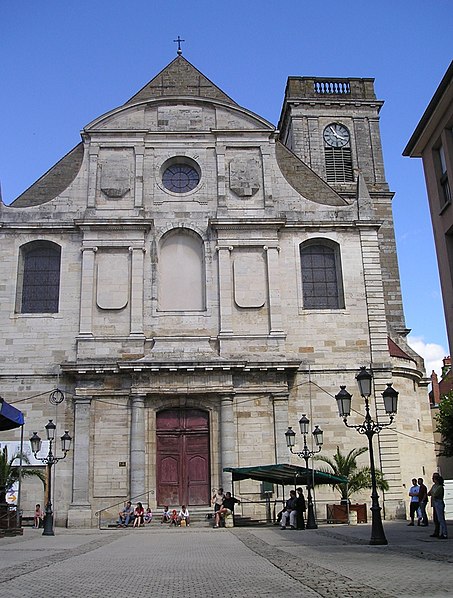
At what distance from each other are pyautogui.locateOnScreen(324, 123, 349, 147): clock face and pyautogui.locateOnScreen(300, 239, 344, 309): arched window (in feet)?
43.7

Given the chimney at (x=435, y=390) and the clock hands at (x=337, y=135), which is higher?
the clock hands at (x=337, y=135)

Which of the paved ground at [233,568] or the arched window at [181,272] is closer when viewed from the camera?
the paved ground at [233,568]

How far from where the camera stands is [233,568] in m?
10.0

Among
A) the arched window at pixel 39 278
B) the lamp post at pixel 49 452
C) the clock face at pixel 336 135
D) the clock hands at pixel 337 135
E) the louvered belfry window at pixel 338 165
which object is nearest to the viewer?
the lamp post at pixel 49 452

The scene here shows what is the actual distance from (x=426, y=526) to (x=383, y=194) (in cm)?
2272

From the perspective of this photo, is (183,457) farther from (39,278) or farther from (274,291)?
(39,278)

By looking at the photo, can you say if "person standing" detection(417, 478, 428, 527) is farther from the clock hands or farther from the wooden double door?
the clock hands

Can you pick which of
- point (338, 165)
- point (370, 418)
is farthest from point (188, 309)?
point (338, 165)

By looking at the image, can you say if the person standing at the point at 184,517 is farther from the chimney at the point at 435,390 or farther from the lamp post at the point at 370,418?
the chimney at the point at 435,390

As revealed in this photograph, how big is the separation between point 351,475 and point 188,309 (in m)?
8.25

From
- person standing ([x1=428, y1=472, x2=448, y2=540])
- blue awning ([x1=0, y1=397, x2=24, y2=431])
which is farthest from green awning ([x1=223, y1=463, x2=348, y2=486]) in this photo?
blue awning ([x1=0, y1=397, x2=24, y2=431])

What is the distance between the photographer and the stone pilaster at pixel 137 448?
2441cm

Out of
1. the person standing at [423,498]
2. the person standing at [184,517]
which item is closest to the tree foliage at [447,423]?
the person standing at [423,498]

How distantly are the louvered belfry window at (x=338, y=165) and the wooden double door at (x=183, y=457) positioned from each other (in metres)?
18.1
